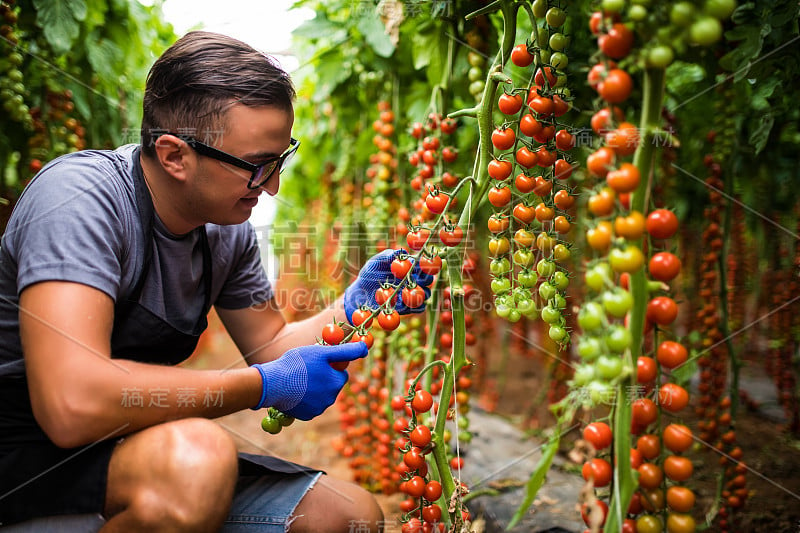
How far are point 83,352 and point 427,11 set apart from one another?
1.32 meters

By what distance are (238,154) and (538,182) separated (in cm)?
69

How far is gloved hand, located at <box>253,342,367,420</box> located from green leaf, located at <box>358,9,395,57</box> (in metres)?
1.11

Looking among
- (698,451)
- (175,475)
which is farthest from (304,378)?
(698,451)

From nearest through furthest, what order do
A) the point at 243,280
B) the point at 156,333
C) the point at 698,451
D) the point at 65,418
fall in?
the point at 65,418 → the point at 156,333 → the point at 243,280 → the point at 698,451

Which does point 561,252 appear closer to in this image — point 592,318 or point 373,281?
point 592,318

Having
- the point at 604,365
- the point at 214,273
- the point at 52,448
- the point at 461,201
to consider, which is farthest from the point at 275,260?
the point at 604,365

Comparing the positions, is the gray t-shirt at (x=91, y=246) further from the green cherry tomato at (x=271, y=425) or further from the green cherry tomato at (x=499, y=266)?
the green cherry tomato at (x=499, y=266)

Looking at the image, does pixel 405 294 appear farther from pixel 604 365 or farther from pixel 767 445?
pixel 767 445

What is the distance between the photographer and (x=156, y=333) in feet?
4.77

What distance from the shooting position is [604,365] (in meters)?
0.82

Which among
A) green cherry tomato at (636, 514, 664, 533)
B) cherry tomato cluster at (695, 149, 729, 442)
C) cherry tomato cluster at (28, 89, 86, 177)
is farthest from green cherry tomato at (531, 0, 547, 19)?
cherry tomato cluster at (28, 89, 86, 177)

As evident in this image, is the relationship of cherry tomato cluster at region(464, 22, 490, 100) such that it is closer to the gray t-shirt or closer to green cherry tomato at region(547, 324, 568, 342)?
green cherry tomato at region(547, 324, 568, 342)

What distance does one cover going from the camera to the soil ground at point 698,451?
1.97m

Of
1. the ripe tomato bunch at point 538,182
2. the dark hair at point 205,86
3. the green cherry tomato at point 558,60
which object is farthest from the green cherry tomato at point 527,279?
the dark hair at point 205,86
